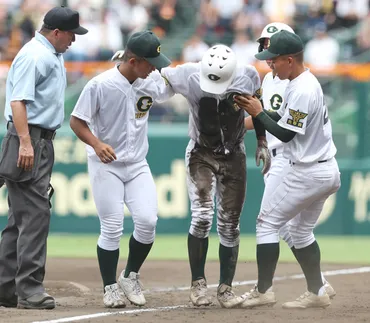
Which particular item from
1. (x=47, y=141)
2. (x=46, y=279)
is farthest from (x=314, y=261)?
(x=46, y=279)

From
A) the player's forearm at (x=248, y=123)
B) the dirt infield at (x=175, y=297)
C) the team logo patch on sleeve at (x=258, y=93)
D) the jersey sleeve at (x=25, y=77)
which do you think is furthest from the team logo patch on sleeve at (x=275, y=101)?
the jersey sleeve at (x=25, y=77)

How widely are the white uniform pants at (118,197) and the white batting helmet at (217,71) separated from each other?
92 centimetres

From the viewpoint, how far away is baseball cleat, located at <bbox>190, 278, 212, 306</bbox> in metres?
7.58

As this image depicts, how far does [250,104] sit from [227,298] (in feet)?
5.11

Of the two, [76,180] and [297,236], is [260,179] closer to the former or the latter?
[76,180]

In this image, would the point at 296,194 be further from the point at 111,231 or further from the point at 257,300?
the point at 111,231

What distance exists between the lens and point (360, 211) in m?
13.2

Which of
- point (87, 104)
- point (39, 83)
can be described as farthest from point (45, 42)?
point (87, 104)

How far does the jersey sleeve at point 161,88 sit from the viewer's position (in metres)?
7.72

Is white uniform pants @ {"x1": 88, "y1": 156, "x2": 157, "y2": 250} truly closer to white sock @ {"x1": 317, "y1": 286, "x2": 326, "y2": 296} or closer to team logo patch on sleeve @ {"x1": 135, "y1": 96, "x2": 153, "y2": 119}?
team logo patch on sleeve @ {"x1": 135, "y1": 96, "x2": 153, "y2": 119}

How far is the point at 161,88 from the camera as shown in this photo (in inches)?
304

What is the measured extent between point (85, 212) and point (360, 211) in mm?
3770

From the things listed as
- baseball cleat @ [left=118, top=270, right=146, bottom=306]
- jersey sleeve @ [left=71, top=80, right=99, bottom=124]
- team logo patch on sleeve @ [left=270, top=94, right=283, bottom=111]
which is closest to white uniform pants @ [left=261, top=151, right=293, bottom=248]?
team logo patch on sleeve @ [left=270, top=94, right=283, bottom=111]

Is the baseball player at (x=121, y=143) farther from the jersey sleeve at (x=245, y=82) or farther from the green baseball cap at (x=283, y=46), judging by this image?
the green baseball cap at (x=283, y=46)
